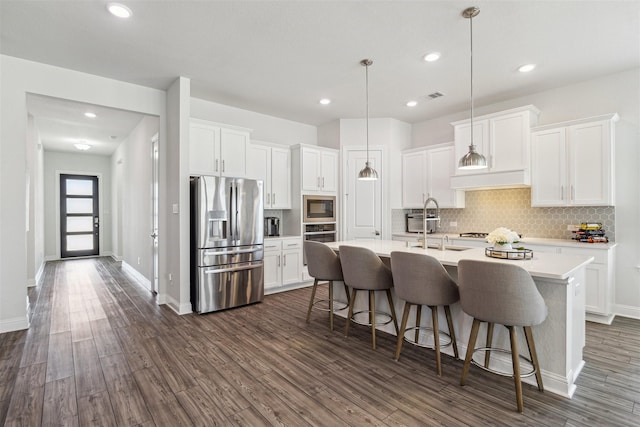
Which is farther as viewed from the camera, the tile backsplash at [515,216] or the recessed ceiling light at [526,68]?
the tile backsplash at [515,216]

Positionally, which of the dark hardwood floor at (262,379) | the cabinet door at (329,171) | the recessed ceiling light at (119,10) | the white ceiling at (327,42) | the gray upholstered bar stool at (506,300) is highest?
the white ceiling at (327,42)

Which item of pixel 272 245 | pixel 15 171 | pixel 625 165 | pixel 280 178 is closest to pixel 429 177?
pixel 625 165

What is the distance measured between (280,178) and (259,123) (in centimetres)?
106

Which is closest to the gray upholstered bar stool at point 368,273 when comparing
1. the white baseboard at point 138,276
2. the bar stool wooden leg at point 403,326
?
the bar stool wooden leg at point 403,326

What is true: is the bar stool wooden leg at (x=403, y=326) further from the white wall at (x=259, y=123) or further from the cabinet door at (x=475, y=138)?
the white wall at (x=259, y=123)

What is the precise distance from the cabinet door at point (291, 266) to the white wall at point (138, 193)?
6.94 feet

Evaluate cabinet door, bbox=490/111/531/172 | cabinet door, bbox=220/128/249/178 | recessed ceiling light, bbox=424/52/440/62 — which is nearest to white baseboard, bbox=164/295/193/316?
cabinet door, bbox=220/128/249/178

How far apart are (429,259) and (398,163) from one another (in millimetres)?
3596

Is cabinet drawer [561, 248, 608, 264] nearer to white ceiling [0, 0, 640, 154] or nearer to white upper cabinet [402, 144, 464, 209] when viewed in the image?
white upper cabinet [402, 144, 464, 209]

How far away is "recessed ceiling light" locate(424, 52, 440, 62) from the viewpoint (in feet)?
11.0

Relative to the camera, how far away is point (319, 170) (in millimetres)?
5477

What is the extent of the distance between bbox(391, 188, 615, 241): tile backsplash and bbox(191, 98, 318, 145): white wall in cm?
230

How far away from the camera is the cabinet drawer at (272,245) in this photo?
480cm

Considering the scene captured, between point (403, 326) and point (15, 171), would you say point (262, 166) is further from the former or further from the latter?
point (403, 326)
